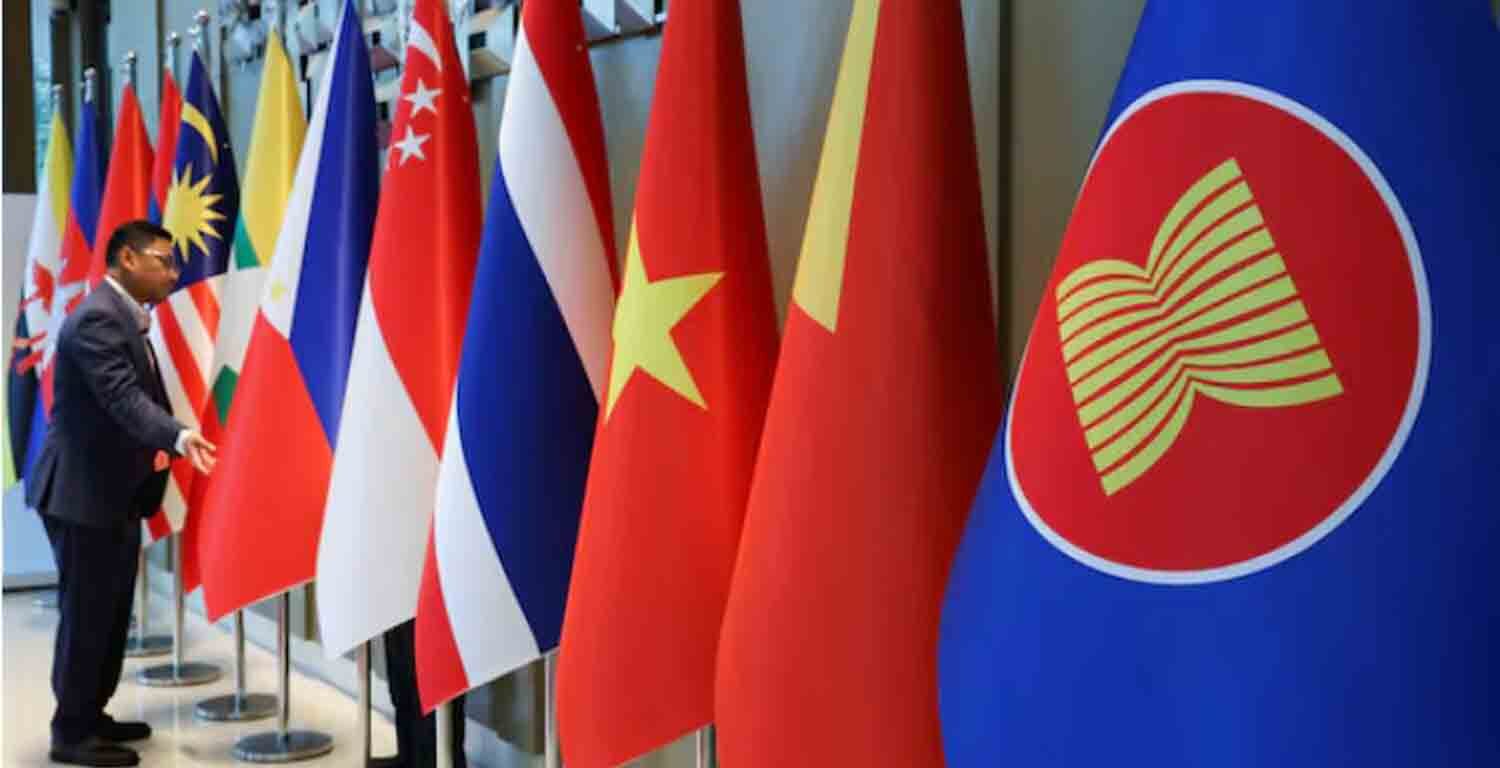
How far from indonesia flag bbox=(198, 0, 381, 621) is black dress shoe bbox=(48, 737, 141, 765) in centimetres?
99

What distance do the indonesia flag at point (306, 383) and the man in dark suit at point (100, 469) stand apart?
611 millimetres

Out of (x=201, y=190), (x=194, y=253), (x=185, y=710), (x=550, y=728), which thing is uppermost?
(x=201, y=190)

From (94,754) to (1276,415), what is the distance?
12.3ft

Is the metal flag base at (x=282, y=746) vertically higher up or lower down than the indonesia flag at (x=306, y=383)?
lower down

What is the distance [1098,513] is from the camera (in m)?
1.40

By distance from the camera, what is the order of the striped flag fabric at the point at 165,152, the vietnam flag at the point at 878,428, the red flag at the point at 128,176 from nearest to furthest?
the vietnam flag at the point at 878,428, the striped flag fabric at the point at 165,152, the red flag at the point at 128,176

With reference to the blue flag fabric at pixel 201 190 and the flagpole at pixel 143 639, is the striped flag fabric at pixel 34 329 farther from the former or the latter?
the blue flag fabric at pixel 201 190

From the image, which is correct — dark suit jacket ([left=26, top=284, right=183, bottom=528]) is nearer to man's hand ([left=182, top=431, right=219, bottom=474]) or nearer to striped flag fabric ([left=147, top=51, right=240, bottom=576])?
man's hand ([left=182, top=431, right=219, bottom=474])

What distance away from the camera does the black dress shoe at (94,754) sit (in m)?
4.16

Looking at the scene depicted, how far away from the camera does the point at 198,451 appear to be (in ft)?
12.9

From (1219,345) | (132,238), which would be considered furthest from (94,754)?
(1219,345)

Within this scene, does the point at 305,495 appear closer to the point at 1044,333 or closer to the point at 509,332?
the point at 509,332

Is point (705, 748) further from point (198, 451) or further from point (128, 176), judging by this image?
point (128, 176)

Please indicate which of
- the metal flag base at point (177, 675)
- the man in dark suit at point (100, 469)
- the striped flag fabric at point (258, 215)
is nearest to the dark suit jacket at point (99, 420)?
the man in dark suit at point (100, 469)
